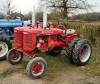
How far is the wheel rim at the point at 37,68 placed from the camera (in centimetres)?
702

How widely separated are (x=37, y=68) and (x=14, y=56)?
58.6 inches

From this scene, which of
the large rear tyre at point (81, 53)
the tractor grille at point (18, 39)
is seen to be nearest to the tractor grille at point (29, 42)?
the tractor grille at point (18, 39)

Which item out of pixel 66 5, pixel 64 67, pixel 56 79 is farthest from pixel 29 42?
pixel 66 5

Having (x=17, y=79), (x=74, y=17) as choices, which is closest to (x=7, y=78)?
(x=17, y=79)

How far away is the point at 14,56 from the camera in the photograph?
8305 millimetres

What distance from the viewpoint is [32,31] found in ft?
24.1

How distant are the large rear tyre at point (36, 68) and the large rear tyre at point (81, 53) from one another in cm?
128

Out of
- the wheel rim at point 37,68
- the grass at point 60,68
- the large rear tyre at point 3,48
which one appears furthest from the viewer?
the large rear tyre at point 3,48

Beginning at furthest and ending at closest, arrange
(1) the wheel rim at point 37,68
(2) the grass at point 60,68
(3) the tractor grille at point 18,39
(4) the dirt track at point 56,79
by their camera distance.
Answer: (3) the tractor grille at point 18,39, (2) the grass at point 60,68, (1) the wheel rim at point 37,68, (4) the dirt track at point 56,79

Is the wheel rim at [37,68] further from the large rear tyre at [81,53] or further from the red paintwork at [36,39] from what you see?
the large rear tyre at [81,53]

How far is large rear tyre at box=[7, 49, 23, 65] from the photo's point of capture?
8.19 m

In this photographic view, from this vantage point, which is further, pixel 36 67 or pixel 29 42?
pixel 29 42

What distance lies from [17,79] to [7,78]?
294mm

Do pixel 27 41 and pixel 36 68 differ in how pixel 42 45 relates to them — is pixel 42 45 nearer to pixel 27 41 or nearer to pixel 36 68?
pixel 27 41
